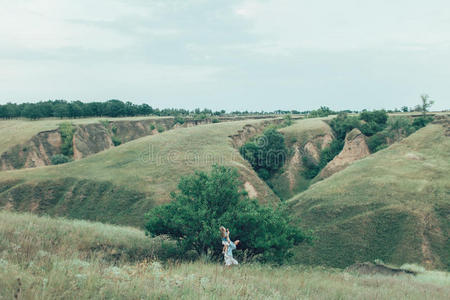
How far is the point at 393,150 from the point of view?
5447 centimetres

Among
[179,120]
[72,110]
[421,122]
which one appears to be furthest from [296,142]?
[72,110]

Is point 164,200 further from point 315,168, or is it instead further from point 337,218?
point 315,168

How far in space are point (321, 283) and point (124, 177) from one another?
42476 mm

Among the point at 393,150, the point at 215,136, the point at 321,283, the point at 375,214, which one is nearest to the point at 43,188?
the point at 215,136

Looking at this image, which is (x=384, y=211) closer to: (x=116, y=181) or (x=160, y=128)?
(x=116, y=181)

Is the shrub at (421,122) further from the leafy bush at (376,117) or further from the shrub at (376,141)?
the shrub at (376,141)

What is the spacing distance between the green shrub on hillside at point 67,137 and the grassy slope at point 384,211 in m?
60.6

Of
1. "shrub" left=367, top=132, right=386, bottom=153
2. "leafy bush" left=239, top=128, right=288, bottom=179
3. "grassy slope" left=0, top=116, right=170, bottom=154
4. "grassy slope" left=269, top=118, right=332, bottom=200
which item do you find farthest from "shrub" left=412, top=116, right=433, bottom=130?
"grassy slope" left=0, top=116, right=170, bottom=154

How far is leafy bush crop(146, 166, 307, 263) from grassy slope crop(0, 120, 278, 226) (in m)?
21.6

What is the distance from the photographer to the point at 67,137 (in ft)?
276

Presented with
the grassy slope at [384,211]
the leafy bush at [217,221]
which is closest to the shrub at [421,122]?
the grassy slope at [384,211]

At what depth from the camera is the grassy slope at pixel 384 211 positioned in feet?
105

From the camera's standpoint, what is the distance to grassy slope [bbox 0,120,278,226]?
42875 mm

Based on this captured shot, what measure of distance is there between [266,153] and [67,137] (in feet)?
167
